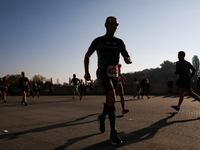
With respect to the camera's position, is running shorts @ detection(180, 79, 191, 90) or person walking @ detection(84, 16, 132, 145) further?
running shorts @ detection(180, 79, 191, 90)

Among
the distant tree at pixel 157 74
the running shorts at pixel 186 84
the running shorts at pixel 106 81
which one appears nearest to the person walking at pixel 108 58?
the running shorts at pixel 106 81

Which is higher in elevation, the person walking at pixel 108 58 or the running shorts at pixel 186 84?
the person walking at pixel 108 58

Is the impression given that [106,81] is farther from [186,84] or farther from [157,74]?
[157,74]

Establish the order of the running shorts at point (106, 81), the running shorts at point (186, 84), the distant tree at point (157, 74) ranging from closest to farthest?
1. the running shorts at point (106, 81)
2. the running shorts at point (186, 84)
3. the distant tree at point (157, 74)

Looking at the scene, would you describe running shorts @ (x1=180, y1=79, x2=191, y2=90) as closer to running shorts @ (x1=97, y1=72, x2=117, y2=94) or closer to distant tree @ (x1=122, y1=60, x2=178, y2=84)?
running shorts @ (x1=97, y1=72, x2=117, y2=94)

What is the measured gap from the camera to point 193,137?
3.55 m

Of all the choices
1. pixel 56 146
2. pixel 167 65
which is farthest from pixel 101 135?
pixel 167 65

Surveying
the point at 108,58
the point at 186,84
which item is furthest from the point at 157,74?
the point at 108,58

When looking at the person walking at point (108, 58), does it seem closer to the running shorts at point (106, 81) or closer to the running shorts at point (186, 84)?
the running shorts at point (106, 81)

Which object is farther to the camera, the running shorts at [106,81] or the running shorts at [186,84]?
the running shorts at [186,84]

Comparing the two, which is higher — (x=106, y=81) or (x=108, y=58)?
(x=108, y=58)

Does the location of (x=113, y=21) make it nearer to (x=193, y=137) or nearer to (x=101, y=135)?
(x=101, y=135)

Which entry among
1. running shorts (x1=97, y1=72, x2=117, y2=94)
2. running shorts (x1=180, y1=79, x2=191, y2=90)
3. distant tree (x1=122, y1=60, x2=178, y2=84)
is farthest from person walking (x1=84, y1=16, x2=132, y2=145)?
distant tree (x1=122, y1=60, x2=178, y2=84)

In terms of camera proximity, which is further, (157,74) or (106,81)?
(157,74)
